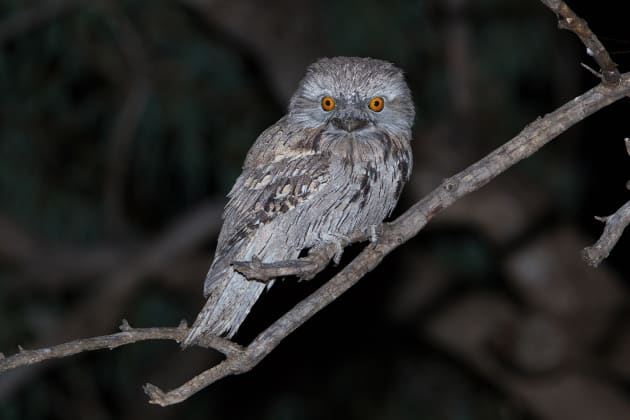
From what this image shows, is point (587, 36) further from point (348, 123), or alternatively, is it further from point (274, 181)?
point (274, 181)

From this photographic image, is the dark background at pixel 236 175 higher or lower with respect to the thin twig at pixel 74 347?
lower

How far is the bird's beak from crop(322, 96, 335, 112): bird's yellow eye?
0.07m

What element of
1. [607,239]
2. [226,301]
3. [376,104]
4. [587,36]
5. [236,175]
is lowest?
[236,175]

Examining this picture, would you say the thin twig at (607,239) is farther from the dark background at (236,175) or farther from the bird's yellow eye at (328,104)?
the dark background at (236,175)

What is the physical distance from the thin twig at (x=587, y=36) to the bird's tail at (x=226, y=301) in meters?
1.26

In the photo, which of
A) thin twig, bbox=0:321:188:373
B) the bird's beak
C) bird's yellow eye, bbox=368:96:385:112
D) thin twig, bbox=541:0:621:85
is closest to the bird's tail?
thin twig, bbox=0:321:188:373

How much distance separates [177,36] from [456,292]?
2803 mm

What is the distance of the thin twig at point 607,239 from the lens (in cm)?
226

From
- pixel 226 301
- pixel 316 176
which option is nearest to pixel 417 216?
pixel 316 176

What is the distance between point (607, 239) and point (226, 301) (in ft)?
3.88

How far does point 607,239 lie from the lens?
227 cm

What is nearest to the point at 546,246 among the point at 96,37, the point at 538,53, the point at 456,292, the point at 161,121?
the point at 456,292

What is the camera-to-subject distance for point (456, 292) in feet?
21.1

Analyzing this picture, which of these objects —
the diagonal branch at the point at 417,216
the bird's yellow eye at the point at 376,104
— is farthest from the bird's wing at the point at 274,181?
the diagonal branch at the point at 417,216
